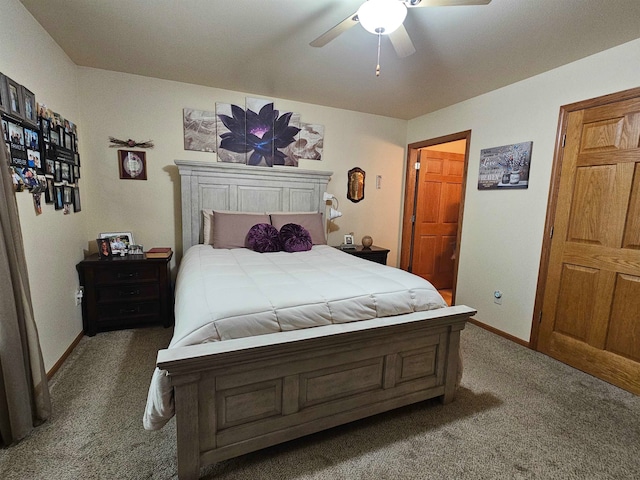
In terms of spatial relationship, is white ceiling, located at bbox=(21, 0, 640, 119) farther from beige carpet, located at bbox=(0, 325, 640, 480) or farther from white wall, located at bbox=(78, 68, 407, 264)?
beige carpet, located at bbox=(0, 325, 640, 480)

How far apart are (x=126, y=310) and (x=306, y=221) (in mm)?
1869

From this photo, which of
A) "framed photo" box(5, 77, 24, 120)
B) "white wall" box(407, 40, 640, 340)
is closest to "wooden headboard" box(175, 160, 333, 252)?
"framed photo" box(5, 77, 24, 120)

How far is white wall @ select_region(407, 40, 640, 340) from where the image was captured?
225 cm

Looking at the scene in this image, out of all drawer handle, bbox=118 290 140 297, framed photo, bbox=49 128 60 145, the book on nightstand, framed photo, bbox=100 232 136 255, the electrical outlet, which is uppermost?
framed photo, bbox=49 128 60 145

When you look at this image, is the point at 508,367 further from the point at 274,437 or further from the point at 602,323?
the point at 274,437

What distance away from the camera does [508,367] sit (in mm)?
2342

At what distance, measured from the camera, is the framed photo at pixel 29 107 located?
1780mm

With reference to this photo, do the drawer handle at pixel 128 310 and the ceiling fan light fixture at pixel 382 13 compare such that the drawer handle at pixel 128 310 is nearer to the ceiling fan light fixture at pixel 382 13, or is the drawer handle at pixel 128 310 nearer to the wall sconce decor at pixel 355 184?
the wall sconce decor at pixel 355 184

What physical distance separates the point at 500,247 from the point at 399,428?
2068mm

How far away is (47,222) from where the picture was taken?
2.06m

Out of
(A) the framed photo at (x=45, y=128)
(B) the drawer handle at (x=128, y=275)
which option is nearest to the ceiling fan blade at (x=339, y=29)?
(A) the framed photo at (x=45, y=128)

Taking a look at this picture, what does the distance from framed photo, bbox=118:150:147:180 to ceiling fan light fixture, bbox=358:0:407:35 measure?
251cm

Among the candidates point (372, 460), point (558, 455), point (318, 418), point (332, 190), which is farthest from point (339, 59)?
point (558, 455)

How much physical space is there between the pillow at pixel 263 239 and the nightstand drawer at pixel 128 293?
94 cm
